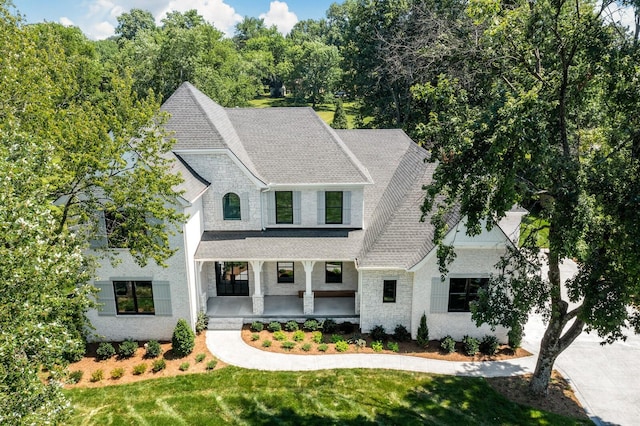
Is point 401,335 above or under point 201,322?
under

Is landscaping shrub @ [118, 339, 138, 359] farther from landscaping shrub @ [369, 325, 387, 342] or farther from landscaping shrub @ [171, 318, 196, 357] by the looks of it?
landscaping shrub @ [369, 325, 387, 342]

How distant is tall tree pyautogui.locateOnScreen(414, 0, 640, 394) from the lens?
11.3m

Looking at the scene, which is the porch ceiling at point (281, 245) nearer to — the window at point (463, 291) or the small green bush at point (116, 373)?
the window at point (463, 291)

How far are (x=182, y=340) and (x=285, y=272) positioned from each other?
6652mm

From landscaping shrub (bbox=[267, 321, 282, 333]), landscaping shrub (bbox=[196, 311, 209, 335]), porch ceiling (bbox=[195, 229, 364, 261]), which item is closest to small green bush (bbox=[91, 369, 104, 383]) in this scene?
landscaping shrub (bbox=[196, 311, 209, 335])

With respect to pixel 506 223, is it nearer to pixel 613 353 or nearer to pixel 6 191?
pixel 613 353

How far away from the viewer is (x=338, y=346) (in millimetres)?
19891

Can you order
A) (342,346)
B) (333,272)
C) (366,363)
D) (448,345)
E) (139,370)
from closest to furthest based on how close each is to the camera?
(139,370), (366,363), (448,345), (342,346), (333,272)

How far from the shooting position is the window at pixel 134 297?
2033cm

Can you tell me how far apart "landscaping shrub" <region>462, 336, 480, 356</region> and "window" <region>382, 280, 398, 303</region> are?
3.68m

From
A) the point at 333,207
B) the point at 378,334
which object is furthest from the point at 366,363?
the point at 333,207

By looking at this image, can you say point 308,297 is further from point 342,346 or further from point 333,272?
point 342,346

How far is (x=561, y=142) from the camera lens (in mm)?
14125

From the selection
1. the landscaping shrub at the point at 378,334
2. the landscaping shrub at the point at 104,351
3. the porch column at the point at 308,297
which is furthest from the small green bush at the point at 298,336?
the landscaping shrub at the point at 104,351
